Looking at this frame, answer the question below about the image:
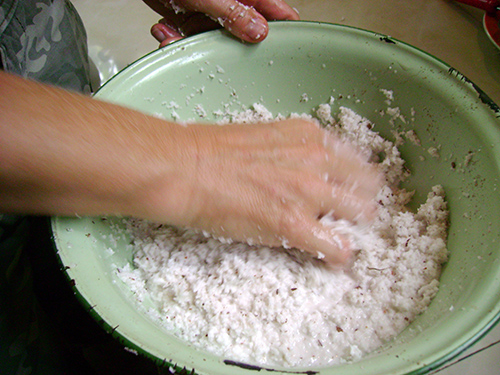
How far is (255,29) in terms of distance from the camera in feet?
2.15

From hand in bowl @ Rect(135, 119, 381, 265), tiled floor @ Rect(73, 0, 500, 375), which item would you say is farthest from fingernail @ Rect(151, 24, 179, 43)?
hand in bowl @ Rect(135, 119, 381, 265)

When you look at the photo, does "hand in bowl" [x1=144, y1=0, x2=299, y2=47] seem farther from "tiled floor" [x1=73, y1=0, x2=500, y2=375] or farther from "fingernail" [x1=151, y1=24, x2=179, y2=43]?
"tiled floor" [x1=73, y1=0, x2=500, y2=375]

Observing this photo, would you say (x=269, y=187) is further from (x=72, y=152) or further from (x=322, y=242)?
(x=72, y=152)

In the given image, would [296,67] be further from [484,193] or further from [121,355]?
[121,355]

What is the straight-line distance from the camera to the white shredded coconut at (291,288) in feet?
1.69

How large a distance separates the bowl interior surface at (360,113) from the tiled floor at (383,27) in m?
0.38

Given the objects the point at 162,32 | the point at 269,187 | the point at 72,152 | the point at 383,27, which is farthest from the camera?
the point at 383,27

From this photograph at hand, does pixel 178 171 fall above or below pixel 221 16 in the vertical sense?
below

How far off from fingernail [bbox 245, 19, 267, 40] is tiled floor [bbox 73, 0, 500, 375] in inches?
19.9

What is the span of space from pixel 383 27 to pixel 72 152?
96 centimetres

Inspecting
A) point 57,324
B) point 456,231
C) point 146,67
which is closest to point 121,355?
point 57,324

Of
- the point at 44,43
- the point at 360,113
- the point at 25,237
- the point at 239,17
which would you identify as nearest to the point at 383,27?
the point at 360,113

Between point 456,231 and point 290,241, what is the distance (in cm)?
26

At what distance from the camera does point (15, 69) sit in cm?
61
